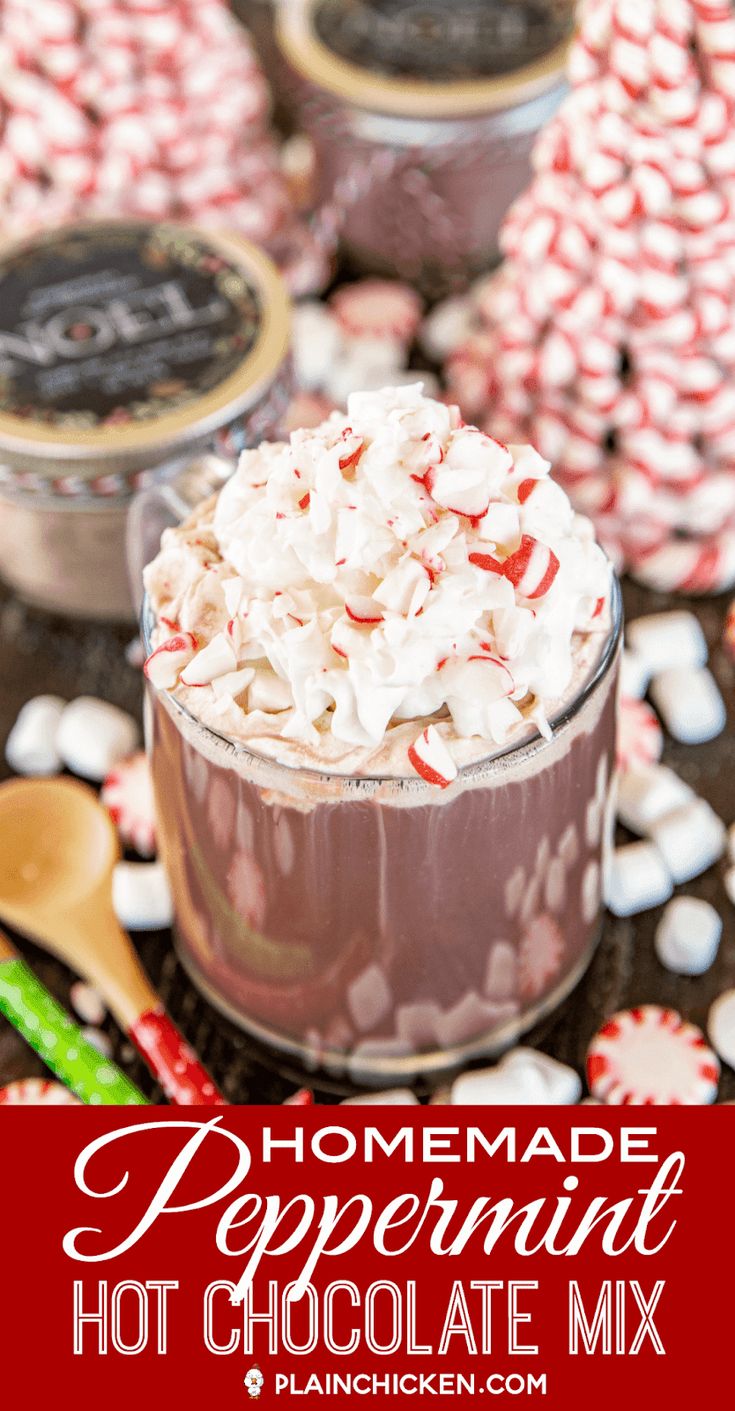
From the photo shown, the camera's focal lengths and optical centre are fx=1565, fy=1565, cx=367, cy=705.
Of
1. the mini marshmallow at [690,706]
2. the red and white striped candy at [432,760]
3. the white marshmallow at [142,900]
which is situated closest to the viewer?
the red and white striped candy at [432,760]

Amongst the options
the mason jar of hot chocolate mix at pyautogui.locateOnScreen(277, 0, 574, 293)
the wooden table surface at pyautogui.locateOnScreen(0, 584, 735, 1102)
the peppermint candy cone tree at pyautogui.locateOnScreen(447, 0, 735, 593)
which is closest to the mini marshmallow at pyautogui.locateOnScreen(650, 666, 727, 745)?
the wooden table surface at pyautogui.locateOnScreen(0, 584, 735, 1102)

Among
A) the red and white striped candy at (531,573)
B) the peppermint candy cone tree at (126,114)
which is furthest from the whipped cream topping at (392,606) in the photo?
the peppermint candy cone tree at (126,114)

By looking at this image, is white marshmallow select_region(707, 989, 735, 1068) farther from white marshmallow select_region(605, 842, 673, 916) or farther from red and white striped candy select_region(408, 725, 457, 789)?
red and white striped candy select_region(408, 725, 457, 789)

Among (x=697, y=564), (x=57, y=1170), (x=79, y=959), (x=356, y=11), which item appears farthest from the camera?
(x=356, y=11)

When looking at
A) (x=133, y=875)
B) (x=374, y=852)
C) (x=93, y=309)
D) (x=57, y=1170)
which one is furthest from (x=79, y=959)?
(x=93, y=309)

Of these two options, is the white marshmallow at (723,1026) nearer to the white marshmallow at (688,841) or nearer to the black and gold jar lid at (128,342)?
the white marshmallow at (688,841)

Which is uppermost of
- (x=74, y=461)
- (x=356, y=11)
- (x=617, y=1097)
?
(x=356, y=11)

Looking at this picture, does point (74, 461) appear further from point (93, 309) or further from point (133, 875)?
point (133, 875)
